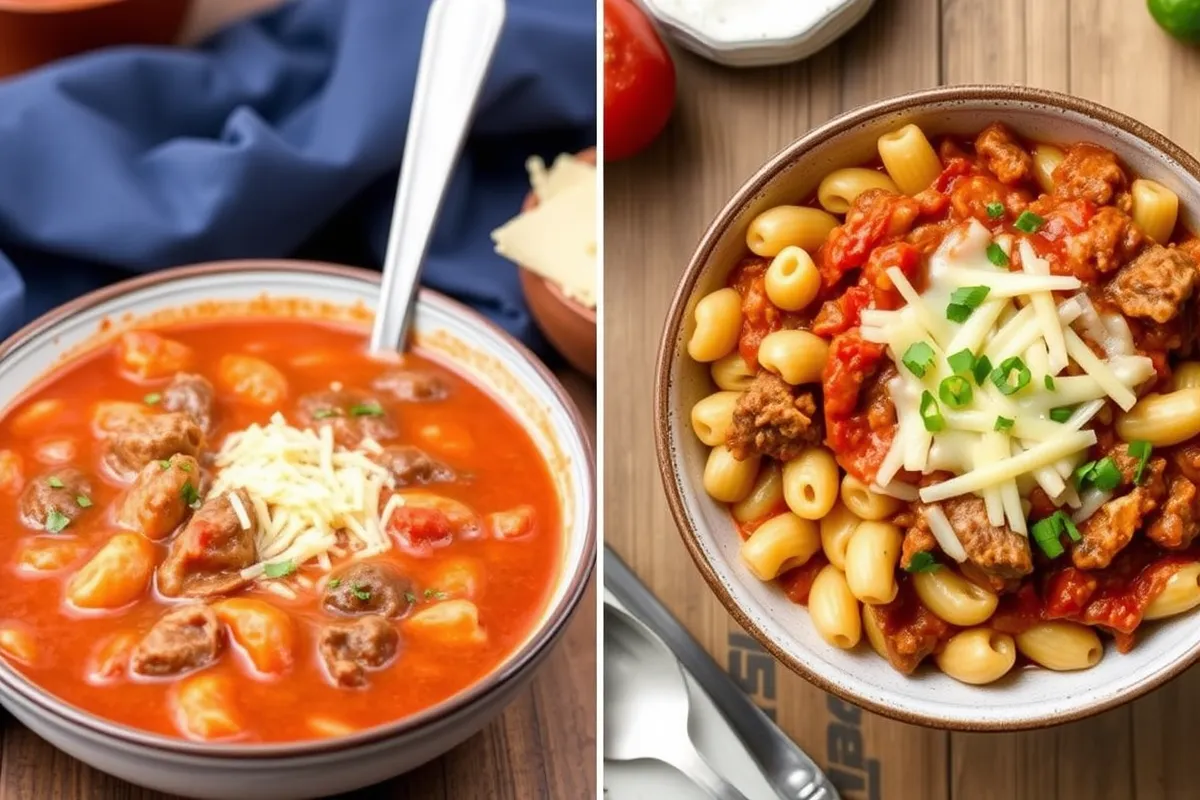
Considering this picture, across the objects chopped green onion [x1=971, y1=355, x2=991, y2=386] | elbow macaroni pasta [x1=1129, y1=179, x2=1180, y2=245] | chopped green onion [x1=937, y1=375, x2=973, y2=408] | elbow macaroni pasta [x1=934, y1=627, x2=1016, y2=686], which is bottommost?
elbow macaroni pasta [x1=934, y1=627, x2=1016, y2=686]

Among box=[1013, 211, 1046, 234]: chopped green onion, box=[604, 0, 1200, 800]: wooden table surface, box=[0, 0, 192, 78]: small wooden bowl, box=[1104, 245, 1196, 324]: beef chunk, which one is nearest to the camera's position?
box=[1104, 245, 1196, 324]: beef chunk

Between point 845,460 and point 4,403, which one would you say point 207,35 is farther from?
point 845,460

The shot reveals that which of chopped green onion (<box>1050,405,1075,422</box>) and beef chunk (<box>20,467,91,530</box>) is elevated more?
chopped green onion (<box>1050,405,1075,422</box>)

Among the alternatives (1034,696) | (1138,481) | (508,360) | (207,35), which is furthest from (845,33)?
(207,35)

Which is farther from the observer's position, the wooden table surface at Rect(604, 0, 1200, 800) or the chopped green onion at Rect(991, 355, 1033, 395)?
the wooden table surface at Rect(604, 0, 1200, 800)

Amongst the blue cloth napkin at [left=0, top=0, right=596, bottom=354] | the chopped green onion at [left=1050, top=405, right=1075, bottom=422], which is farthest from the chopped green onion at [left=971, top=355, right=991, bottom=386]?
the blue cloth napkin at [left=0, top=0, right=596, bottom=354]

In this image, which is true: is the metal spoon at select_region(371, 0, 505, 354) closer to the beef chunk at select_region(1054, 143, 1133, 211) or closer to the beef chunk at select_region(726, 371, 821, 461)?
the beef chunk at select_region(726, 371, 821, 461)
